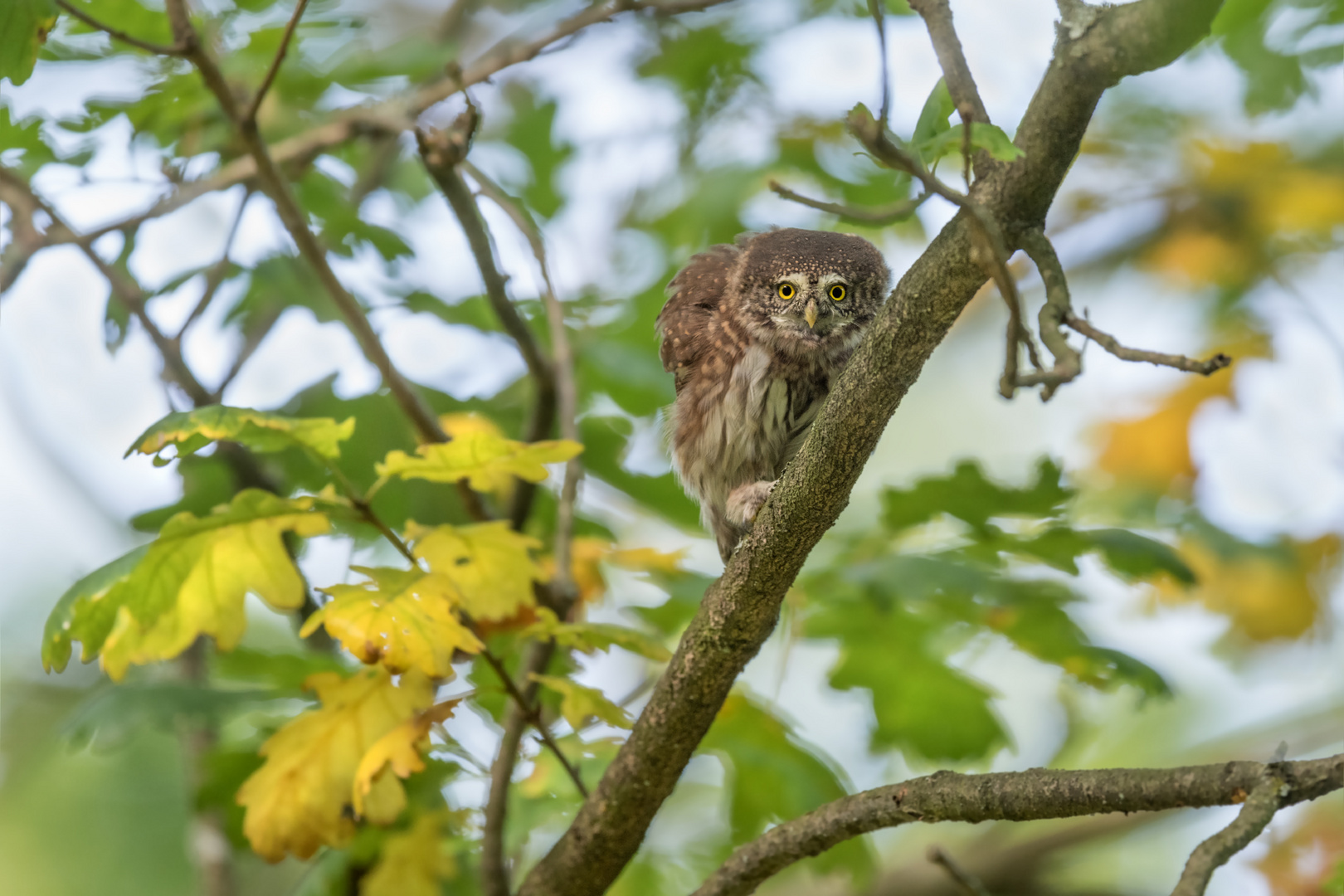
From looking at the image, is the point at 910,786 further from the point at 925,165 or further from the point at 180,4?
the point at 180,4

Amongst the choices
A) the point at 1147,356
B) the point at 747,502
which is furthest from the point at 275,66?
the point at 1147,356

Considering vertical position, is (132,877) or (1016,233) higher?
(1016,233)

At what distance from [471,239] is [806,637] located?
1472 mm

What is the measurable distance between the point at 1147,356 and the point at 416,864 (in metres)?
2.39

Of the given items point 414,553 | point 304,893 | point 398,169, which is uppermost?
point 398,169

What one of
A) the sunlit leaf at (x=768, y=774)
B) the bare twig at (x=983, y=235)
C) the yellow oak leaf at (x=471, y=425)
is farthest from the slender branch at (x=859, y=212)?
the yellow oak leaf at (x=471, y=425)

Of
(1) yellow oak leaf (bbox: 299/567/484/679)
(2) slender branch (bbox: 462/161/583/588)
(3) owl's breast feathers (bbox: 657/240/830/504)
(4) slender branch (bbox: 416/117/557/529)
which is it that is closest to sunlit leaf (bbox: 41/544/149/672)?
(1) yellow oak leaf (bbox: 299/567/484/679)

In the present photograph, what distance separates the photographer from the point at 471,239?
305 centimetres

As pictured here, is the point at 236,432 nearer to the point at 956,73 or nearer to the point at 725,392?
the point at 725,392

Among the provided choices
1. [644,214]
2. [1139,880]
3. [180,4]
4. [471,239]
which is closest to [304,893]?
[471,239]

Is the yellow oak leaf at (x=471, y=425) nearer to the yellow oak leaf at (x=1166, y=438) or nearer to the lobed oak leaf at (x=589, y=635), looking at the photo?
the lobed oak leaf at (x=589, y=635)

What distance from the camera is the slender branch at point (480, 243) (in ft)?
9.53

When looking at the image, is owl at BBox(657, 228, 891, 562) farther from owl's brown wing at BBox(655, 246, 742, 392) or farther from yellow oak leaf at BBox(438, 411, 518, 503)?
yellow oak leaf at BBox(438, 411, 518, 503)

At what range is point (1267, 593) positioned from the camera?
4668 mm
